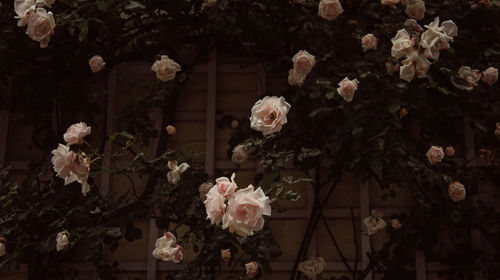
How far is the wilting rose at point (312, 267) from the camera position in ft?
6.87

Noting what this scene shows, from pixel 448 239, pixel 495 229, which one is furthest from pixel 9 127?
pixel 495 229

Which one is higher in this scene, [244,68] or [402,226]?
[244,68]

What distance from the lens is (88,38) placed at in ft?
Answer: 7.80

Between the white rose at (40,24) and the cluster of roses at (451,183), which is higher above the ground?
the white rose at (40,24)

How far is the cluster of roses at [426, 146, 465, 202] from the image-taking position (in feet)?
6.51

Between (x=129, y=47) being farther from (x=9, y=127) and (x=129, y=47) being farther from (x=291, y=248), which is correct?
(x=291, y=248)

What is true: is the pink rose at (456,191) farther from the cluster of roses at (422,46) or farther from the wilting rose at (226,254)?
the wilting rose at (226,254)

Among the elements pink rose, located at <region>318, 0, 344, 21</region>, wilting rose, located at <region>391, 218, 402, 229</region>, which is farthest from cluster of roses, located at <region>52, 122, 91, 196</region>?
wilting rose, located at <region>391, 218, 402, 229</region>

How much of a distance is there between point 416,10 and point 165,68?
0.98m

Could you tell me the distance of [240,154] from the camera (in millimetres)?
2135

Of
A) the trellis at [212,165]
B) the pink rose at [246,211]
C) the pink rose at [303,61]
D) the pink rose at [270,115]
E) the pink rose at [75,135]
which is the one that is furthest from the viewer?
→ the trellis at [212,165]

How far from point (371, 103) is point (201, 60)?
2.51 feet

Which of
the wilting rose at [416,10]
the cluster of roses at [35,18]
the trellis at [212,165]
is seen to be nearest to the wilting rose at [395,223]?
the trellis at [212,165]

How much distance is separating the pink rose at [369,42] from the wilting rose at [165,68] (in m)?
0.71
